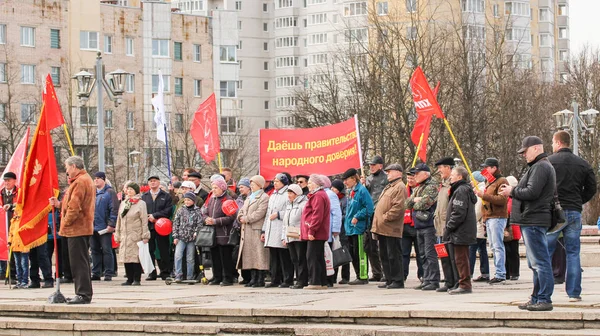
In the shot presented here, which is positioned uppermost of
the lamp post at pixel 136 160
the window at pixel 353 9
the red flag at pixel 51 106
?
the window at pixel 353 9

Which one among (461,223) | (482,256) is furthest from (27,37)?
(461,223)

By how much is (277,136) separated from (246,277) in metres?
3.24

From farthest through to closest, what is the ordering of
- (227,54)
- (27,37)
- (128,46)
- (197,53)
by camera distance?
(227,54) → (197,53) → (128,46) → (27,37)

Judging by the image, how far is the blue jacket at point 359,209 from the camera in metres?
20.7

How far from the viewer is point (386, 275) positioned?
19.9m

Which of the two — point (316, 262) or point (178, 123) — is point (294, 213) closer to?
point (316, 262)

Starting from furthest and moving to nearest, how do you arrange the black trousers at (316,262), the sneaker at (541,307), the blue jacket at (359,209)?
the blue jacket at (359,209) < the black trousers at (316,262) < the sneaker at (541,307)

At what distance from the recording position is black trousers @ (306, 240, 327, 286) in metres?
19.8

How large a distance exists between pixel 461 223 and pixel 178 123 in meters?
73.4

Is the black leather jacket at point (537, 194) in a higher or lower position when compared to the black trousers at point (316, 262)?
higher

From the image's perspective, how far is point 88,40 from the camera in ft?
283

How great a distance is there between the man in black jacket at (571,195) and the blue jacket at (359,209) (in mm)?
5383

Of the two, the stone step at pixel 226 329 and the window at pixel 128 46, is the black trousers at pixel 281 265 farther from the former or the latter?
the window at pixel 128 46

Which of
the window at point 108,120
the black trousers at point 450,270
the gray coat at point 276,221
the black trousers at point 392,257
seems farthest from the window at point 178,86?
the black trousers at point 450,270
